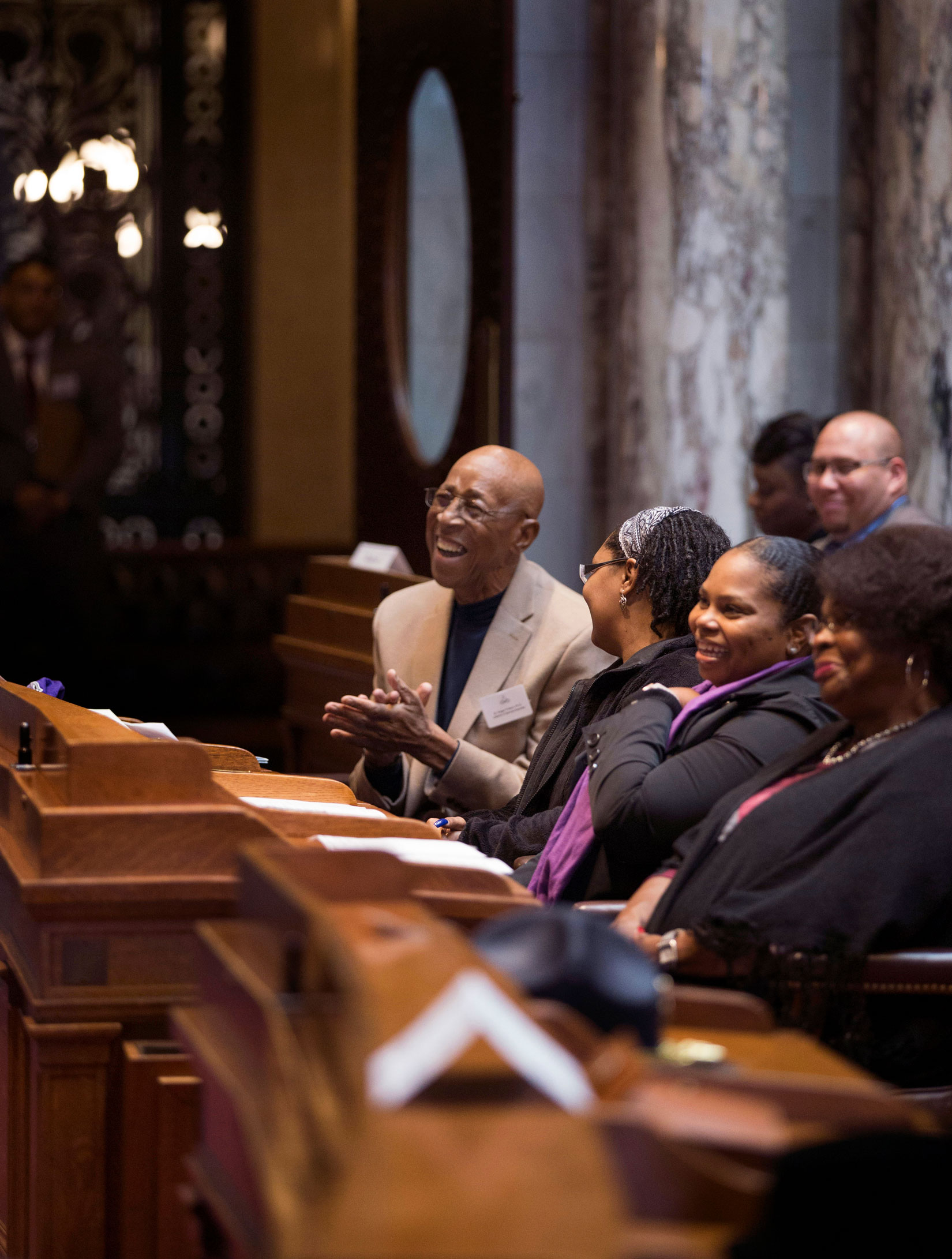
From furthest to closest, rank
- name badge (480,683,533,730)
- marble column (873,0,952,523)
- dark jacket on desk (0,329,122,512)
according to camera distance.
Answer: dark jacket on desk (0,329,122,512)
marble column (873,0,952,523)
name badge (480,683,533,730)

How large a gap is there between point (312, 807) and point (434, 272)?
5534 millimetres

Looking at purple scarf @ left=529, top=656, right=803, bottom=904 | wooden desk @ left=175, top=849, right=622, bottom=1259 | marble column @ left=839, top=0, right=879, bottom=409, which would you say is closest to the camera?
wooden desk @ left=175, top=849, right=622, bottom=1259

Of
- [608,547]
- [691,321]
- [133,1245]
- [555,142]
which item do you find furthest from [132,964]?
[555,142]

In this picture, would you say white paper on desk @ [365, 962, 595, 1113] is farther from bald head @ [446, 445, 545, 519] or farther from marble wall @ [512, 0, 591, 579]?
marble wall @ [512, 0, 591, 579]

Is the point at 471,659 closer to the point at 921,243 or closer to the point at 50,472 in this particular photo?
the point at 921,243

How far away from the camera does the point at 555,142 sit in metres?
7.53

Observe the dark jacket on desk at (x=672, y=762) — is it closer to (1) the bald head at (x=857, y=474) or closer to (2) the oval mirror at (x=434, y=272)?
(1) the bald head at (x=857, y=474)

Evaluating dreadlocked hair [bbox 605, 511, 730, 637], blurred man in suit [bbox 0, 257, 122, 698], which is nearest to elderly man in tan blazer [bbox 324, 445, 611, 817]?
dreadlocked hair [bbox 605, 511, 730, 637]

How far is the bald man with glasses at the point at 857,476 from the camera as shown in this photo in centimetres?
524

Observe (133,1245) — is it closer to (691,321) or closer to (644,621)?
(644,621)

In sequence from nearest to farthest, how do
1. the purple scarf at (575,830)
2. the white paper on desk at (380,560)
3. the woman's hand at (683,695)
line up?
the purple scarf at (575,830)
the woman's hand at (683,695)
the white paper on desk at (380,560)

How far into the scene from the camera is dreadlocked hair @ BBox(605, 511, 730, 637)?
3592mm

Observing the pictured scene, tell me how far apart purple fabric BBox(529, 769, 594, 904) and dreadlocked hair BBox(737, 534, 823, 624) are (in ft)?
1.67

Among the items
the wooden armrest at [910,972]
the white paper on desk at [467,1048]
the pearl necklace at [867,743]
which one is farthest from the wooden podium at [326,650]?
the white paper on desk at [467,1048]
